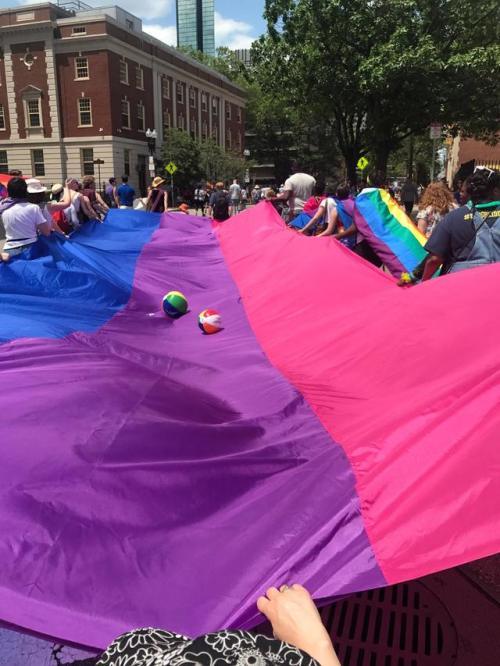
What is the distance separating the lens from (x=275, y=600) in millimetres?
1714

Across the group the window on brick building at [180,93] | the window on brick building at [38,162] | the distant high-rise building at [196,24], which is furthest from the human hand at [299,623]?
the distant high-rise building at [196,24]

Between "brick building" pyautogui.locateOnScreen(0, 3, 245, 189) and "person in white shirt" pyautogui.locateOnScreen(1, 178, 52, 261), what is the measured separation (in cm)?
4121

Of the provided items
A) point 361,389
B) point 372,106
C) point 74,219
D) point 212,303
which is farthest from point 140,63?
point 361,389

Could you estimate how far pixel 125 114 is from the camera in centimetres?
4681

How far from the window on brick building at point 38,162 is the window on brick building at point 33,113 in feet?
6.88

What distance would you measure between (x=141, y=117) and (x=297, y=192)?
44.1 metres

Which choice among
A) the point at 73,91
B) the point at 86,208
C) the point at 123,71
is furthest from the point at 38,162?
the point at 86,208

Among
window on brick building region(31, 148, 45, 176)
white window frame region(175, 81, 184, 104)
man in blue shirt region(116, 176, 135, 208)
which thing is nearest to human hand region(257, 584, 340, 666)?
man in blue shirt region(116, 176, 135, 208)

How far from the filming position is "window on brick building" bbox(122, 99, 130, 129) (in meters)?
46.4

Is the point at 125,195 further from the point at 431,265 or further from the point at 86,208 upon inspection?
the point at 431,265

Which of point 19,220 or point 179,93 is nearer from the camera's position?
point 19,220

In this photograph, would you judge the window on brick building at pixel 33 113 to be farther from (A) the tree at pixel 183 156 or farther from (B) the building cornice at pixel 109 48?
(A) the tree at pixel 183 156

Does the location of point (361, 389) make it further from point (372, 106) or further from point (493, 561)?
point (372, 106)

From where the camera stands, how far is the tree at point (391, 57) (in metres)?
20.4
